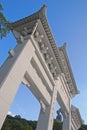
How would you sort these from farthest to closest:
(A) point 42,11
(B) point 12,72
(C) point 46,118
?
1. (C) point 46,118
2. (A) point 42,11
3. (B) point 12,72

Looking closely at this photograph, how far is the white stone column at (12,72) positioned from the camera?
5.30m

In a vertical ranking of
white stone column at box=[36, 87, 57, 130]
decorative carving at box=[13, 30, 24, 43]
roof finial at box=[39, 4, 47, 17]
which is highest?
roof finial at box=[39, 4, 47, 17]

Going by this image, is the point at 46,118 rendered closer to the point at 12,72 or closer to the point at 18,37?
the point at 12,72

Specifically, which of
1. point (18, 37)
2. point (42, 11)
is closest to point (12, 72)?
point (18, 37)

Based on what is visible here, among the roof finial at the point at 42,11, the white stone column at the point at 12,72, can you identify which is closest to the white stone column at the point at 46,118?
the white stone column at the point at 12,72

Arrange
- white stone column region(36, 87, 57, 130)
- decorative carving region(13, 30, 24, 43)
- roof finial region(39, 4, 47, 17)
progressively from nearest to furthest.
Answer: decorative carving region(13, 30, 24, 43) → roof finial region(39, 4, 47, 17) → white stone column region(36, 87, 57, 130)

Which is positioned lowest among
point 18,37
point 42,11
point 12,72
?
point 12,72

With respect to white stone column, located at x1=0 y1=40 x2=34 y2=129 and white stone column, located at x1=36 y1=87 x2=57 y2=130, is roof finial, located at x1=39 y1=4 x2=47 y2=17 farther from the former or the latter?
white stone column, located at x1=36 y1=87 x2=57 y2=130

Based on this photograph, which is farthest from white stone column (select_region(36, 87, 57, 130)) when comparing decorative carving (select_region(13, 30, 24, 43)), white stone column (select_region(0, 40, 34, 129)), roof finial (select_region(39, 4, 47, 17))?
roof finial (select_region(39, 4, 47, 17))

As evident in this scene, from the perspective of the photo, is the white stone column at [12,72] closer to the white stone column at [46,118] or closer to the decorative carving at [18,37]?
the decorative carving at [18,37]

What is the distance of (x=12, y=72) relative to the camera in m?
5.89

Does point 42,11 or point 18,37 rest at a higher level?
point 42,11

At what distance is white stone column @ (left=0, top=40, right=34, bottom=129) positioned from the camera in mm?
5296

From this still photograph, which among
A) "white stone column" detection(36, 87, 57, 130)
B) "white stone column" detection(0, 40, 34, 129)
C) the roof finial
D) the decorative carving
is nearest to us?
"white stone column" detection(0, 40, 34, 129)
